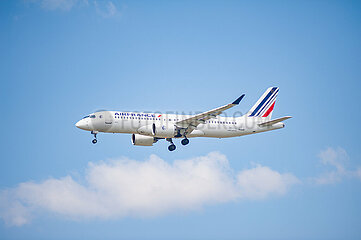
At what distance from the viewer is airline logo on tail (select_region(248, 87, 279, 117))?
254ft

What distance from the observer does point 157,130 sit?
225 feet

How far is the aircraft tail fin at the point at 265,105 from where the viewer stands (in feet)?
254

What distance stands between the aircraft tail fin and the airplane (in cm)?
100

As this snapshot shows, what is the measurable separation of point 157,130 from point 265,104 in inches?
723

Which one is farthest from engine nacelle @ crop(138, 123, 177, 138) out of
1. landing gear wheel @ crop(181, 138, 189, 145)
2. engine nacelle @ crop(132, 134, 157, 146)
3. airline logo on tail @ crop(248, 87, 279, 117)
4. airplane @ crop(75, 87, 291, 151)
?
airline logo on tail @ crop(248, 87, 279, 117)

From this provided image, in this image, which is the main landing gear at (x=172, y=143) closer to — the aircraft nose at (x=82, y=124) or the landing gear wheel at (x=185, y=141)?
the landing gear wheel at (x=185, y=141)

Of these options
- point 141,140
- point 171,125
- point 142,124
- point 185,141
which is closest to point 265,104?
point 185,141

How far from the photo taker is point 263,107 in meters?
78.1

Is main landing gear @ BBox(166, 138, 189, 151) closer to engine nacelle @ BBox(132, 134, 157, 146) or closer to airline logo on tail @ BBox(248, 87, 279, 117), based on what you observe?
engine nacelle @ BBox(132, 134, 157, 146)

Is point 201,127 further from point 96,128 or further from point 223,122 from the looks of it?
point 96,128

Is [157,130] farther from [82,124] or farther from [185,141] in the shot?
[82,124]

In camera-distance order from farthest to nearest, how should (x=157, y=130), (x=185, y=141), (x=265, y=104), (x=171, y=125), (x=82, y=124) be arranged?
(x=265, y=104) < (x=185, y=141) < (x=171, y=125) < (x=157, y=130) < (x=82, y=124)

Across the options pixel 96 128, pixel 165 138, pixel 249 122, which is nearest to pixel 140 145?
pixel 165 138

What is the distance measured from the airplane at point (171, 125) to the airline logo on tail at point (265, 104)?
1018 millimetres
